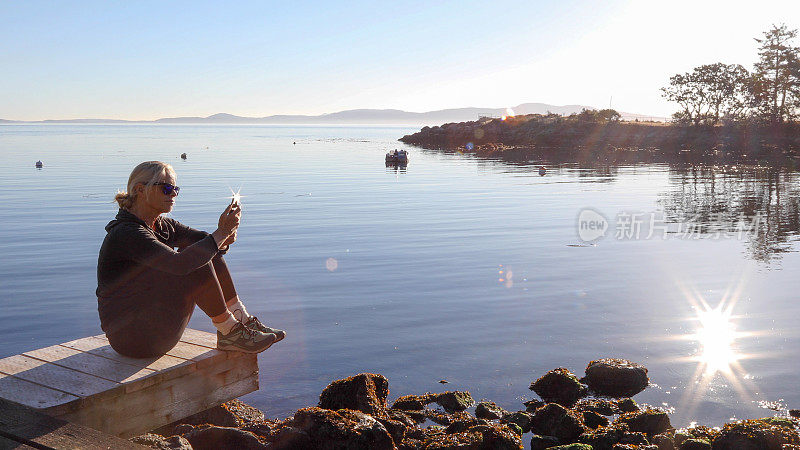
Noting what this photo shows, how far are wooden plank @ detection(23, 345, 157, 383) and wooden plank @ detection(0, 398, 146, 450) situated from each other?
1.01 metres

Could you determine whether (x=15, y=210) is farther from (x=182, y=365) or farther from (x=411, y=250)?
(x=182, y=365)

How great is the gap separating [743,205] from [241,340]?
34053 mm

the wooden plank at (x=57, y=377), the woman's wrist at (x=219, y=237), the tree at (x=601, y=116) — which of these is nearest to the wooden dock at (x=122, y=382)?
the wooden plank at (x=57, y=377)

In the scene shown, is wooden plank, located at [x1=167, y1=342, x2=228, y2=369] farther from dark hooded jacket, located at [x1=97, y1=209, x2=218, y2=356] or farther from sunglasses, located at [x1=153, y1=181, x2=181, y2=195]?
sunglasses, located at [x1=153, y1=181, x2=181, y2=195]

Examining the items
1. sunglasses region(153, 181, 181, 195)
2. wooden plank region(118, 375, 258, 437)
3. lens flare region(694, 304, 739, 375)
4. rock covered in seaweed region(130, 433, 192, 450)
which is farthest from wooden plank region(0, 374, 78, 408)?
lens flare region(694, 304, 739, 375)

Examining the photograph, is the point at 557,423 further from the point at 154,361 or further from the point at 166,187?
the point at 166,187

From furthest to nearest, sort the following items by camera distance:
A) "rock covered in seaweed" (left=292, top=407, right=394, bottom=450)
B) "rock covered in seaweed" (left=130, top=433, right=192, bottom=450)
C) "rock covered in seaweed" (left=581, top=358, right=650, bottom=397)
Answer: "rock covered in seaweed" (left=581, top=358, right=650, bottom=397) → "rock covered in seaweed" (left=292, top=407, right=394, bottom=450) → "rock covered in seaweed" (left=130, top=433, right=192, bottom=450)

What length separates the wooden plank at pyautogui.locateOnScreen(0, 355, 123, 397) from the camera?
5.92 m

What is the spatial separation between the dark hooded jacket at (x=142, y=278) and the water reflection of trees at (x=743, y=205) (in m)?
19.0

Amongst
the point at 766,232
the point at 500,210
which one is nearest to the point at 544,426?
the point at 766,232

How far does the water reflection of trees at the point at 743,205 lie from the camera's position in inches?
981

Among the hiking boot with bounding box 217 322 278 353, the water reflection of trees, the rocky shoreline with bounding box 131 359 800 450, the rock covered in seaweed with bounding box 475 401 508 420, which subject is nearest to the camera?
the rocky shoreline with bounding box 131 359 800 450

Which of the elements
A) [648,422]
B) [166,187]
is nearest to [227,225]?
[166,187]

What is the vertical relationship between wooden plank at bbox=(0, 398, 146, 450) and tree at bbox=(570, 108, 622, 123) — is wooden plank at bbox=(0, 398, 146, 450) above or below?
below
